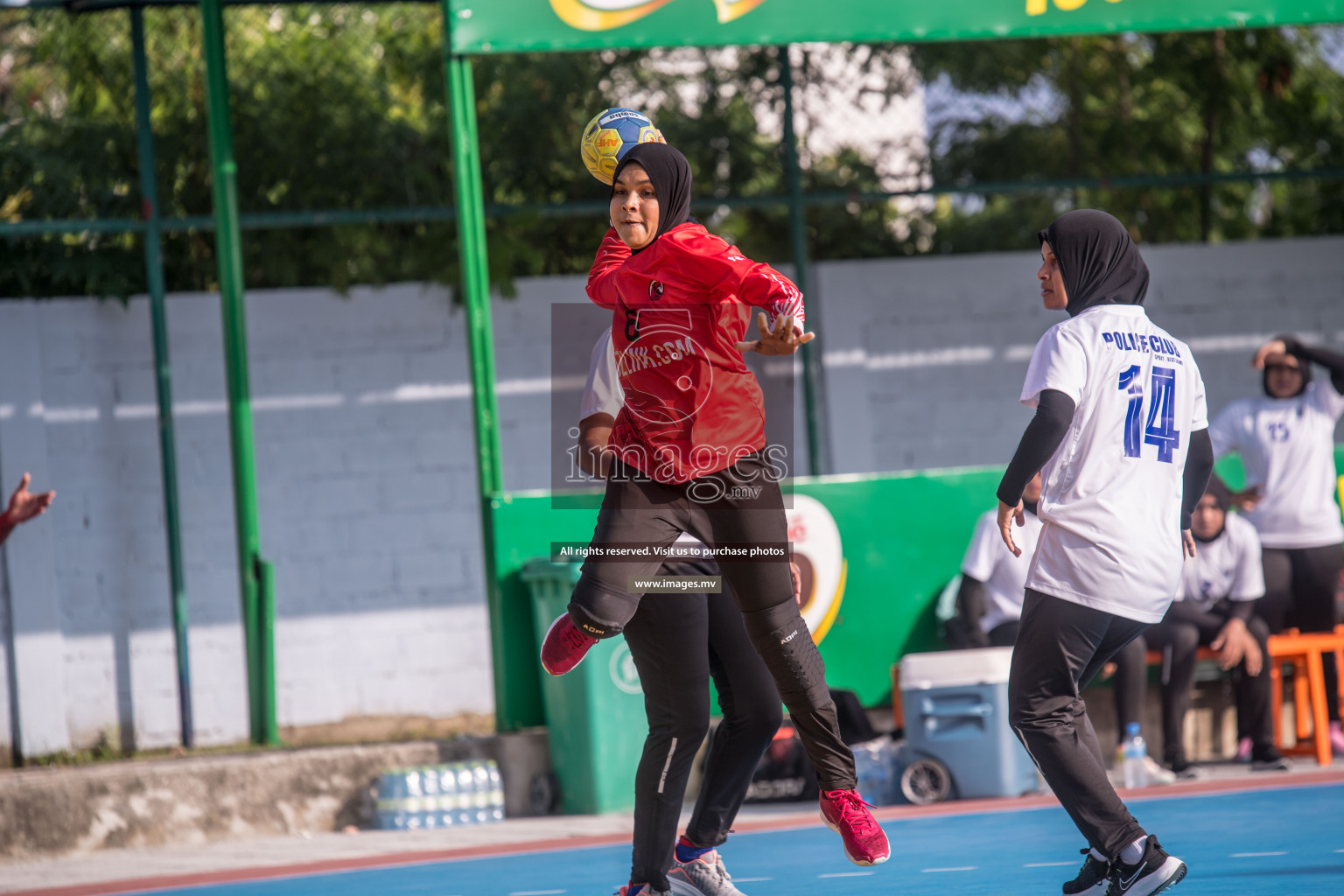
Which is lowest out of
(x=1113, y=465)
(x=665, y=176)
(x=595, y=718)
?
(x=595, y=718)

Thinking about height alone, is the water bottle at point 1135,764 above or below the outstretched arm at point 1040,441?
below

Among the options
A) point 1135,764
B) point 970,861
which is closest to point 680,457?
point 970,861

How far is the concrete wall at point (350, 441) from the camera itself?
28.1 feet

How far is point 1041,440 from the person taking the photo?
400 cm

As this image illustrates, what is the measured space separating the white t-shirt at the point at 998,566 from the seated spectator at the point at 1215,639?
59 centimetres

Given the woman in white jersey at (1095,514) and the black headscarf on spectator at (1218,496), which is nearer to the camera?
the woman in white jersey at (1095,514)

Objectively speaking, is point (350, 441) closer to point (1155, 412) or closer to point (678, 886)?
point (678, 886)

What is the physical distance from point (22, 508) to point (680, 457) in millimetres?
3004

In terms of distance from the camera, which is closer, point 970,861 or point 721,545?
point 721,545

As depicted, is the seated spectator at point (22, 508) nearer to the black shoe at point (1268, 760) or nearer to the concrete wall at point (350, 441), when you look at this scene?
the concrete wall at point (350, 441)

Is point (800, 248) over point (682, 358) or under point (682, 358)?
over

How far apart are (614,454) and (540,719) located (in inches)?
150

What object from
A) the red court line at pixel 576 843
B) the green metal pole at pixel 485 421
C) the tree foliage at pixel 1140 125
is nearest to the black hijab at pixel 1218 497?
the red court line at pixel 576 843

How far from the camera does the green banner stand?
280 inches
